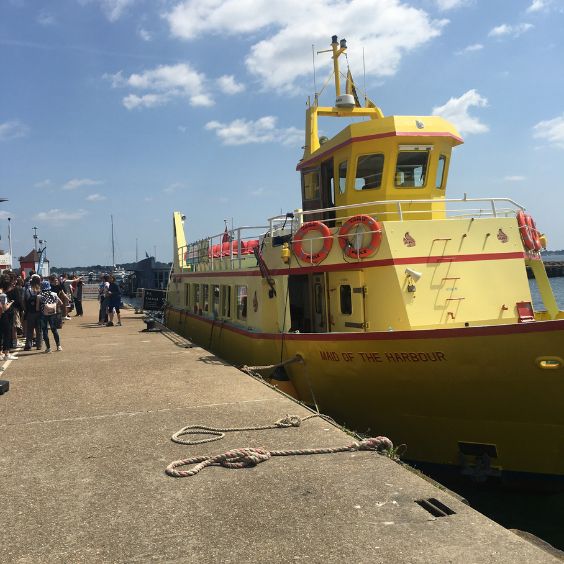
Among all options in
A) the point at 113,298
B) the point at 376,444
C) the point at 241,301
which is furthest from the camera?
the point at 113,298

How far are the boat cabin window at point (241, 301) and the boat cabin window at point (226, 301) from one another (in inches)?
32.0

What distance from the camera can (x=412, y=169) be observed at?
980cm

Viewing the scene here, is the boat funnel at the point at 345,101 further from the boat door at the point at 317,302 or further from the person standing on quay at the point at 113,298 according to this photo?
the person standing on quay at the point at 113,298

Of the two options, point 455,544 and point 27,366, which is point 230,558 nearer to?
point 455,544

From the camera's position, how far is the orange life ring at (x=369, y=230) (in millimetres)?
8109

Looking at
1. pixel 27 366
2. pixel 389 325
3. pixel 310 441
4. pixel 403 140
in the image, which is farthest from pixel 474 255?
pixel 27 366

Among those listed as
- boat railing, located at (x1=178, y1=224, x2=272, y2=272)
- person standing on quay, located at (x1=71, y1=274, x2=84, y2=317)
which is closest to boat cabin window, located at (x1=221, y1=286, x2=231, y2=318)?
boat railing, located at (x1=178, y1=224, x2=272, y2=272)

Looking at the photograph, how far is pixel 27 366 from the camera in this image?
33.9 ft

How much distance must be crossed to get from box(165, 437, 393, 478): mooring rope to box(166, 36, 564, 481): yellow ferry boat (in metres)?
2.00

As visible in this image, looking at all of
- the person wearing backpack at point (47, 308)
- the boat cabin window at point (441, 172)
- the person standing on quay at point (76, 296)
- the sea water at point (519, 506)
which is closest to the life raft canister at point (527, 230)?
the boat cabin window at point (441, 172)

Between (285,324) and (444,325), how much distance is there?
9.31 feet

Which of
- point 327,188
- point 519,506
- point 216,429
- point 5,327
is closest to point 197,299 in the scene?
point 5,327

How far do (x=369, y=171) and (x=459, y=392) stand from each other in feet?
15.0

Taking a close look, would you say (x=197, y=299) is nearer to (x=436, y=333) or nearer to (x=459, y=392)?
(x=436, y=333)
